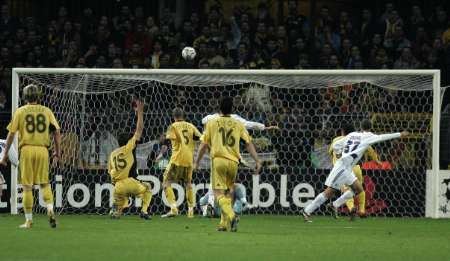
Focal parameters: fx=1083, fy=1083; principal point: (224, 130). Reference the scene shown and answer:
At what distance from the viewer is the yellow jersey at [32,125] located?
1423 centimetres

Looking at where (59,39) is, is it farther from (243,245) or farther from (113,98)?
(243,245)

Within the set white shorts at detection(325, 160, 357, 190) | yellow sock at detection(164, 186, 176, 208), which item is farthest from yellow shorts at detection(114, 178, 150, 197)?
white shorts at detection(325, 160, 357, 190)

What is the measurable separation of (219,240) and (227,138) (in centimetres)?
194

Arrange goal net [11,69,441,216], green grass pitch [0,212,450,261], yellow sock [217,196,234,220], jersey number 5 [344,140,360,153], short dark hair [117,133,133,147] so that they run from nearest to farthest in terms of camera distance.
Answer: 1. green grass pitch [0,212,450,261]
2. yellow sock [217,196,234,220]
3. jersey number 5 [344,140,360,153]
4. short dark hair [117,133,133,147]
5. goal net [11,69,441,216]

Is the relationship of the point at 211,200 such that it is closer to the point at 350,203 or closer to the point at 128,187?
the point at 128,187

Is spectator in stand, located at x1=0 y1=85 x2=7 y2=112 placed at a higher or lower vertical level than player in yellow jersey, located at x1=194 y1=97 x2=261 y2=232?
higher

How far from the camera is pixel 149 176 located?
1930 centimetres

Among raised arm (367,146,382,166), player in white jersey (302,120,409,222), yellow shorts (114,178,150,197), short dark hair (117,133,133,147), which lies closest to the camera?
player in white jersey (302,120,409,222)

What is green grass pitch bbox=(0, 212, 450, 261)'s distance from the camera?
34.5ft

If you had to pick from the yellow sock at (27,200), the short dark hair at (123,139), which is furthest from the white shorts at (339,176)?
the yellow sock at (27,200)

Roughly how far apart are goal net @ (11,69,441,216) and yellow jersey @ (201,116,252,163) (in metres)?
5.09

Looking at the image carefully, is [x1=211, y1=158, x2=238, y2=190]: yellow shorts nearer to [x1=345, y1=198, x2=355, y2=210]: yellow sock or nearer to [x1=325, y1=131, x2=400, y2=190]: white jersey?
[x1=325, y1=131, x2=400, y2=190]: white jersey

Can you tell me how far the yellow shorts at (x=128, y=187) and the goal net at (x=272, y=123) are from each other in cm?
159

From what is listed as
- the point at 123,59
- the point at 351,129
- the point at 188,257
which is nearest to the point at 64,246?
the point at 188,257
